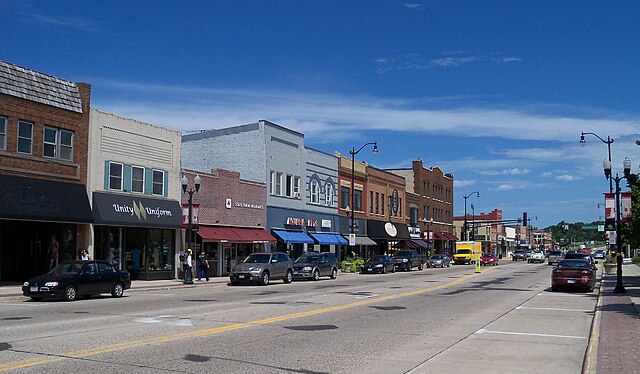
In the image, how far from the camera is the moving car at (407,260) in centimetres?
5375

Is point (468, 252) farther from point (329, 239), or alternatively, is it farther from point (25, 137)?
point (25, 137)

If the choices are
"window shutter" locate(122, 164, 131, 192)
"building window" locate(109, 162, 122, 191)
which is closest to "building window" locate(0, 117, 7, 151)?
"building window" locate(109, 162, 122, 191)

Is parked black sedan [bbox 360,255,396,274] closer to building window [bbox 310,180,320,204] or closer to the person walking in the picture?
building window [bbox 310,180,320,204]

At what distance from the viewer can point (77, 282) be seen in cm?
2225

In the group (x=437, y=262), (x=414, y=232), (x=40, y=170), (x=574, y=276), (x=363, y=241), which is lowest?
(x=437, y=262)

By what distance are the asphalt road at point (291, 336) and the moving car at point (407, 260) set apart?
30740mm

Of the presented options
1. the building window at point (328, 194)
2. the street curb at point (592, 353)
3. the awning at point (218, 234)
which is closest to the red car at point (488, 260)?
the building window at point (328, 194)

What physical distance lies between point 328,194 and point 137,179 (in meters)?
22.8

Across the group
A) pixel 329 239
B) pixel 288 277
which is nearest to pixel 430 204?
pixel 329 239

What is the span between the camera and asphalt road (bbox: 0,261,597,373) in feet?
33.6

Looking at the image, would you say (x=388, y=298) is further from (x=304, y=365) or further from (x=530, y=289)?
(x=304, y=365)

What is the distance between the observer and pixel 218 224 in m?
40.2

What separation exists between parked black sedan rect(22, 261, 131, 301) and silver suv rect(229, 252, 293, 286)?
816 cm

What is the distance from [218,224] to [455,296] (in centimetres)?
1846
